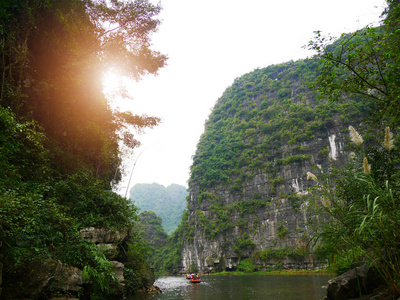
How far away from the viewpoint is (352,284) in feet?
17.0

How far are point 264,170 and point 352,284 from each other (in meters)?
38.5

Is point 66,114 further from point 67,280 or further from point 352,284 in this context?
point 352,284

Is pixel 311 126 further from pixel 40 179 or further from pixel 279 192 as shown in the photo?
pixel 40 179

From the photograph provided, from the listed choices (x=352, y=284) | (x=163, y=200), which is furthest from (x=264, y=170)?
(x=163, y=200)

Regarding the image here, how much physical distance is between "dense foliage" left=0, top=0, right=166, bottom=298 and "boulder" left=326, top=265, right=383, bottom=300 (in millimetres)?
5688

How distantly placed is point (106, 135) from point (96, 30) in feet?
13.1

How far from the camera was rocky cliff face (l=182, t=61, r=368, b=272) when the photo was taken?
3591cm

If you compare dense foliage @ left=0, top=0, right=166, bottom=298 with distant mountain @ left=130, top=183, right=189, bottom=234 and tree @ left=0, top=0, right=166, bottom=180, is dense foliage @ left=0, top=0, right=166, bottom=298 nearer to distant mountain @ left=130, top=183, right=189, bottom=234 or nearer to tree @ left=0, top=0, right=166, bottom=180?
tree @ left=0, top=0, right=166, bottom=180

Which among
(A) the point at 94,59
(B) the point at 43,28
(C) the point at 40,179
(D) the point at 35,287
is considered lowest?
(D) the point at 35,287

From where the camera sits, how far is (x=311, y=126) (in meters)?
40.8

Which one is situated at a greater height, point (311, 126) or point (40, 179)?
point (311, 126)

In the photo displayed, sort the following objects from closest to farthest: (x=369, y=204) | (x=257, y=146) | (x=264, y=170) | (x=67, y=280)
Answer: (x=369, y=204), (x=67, y=280), (x=264, y=170), (x=257, y=146)

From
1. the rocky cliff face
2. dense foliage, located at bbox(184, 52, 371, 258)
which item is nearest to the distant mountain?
dense foliage, located at bbox(184, 52, 371, 258)

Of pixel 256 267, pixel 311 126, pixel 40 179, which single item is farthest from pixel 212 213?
pixel 40 179
